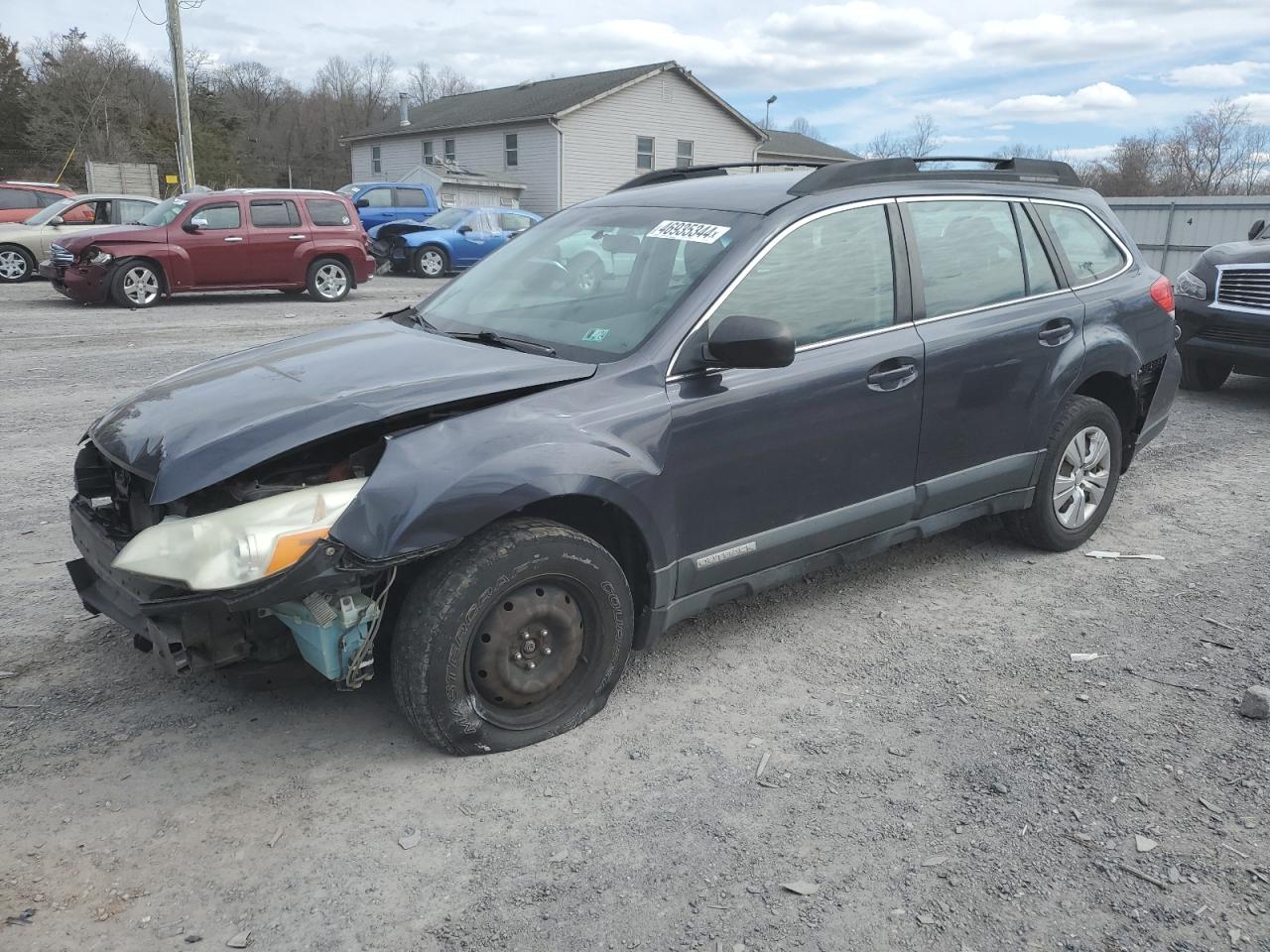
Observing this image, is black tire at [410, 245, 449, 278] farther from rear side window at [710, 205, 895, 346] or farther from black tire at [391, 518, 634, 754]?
black tire at [391, 518, 634, 754]

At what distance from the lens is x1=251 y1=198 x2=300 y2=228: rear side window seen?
15000mm

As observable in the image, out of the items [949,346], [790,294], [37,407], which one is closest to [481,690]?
[790,294]

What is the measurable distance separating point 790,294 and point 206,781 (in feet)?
8.47

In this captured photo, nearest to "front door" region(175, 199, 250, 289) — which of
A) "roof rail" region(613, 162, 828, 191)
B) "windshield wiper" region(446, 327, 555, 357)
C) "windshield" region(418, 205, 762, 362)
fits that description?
"roof rail" region(613, 162, 828, 191)

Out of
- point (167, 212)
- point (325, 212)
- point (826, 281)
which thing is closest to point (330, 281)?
point (325, 212)

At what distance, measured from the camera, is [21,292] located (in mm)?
15695

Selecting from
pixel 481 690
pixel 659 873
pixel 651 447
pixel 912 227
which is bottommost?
pixel 659 873

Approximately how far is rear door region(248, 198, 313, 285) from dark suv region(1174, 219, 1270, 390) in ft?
39.3

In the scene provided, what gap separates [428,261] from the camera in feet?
70.0

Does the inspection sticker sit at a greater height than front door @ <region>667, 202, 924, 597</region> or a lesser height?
greater

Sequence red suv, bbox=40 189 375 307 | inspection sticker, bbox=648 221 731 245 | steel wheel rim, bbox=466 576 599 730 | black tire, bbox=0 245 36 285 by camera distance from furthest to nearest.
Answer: black tire, bbox=0 245 36 285
red suv, bbox=40 189 375 307
inspection sticker, bbox=648 221 731 245
steel wheel rim, bbox=466 576 599 730

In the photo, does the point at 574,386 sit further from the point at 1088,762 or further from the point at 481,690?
the point at 1088,762

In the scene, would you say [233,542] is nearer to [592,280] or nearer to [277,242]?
[592,280]

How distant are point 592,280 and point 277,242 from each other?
12600 mm
